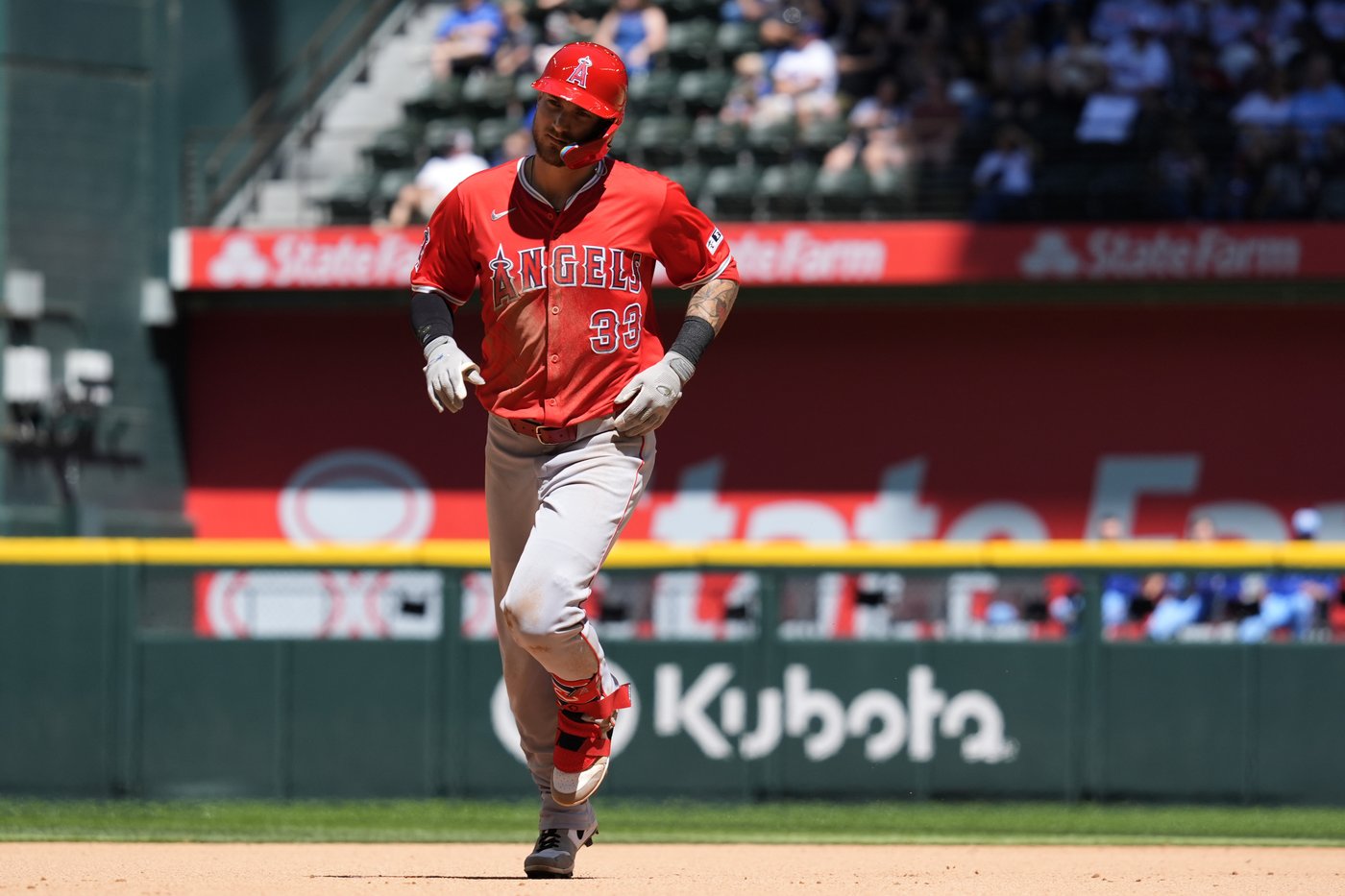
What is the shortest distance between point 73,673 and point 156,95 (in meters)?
7.04

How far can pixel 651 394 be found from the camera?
16.8ft

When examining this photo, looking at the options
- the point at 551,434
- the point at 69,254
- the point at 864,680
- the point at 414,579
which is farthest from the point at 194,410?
the point at 551,434

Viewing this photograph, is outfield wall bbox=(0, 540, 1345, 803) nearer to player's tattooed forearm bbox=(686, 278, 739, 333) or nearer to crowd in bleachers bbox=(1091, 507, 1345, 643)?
crowd in bleachers bbox=(1091, 507, 1345, 643)

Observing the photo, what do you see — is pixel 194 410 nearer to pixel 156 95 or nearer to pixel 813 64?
pixel 156 95

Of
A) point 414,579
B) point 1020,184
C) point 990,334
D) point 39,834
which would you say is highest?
point 1020,184

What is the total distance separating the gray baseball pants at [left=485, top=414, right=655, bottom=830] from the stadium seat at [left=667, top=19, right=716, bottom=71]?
11129 millimetres

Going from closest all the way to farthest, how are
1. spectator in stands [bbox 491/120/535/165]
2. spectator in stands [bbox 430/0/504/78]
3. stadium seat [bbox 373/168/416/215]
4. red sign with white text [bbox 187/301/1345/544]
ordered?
spectator in stands [bbox 491/120/535/165]
red sign with white text [bbox 187/301/1345/544]
stadium seat [bbox 373/168/416/215]
spectator in stands [bbox 430/0/504/78]

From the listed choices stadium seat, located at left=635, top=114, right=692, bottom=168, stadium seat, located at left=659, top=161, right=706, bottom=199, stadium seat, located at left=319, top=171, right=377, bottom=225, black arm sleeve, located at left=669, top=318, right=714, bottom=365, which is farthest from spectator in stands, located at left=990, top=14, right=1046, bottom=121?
black arm sleeve, located at left=669, top=318, right=714, bottom=365

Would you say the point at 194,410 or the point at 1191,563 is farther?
the point at 194,410

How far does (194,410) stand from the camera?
16312mm

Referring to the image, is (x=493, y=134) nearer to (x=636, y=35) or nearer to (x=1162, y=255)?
(x=636, y=35)

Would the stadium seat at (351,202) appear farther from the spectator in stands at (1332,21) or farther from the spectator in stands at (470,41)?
the spectator in stands at (1332,21)

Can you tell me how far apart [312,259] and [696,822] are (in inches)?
294

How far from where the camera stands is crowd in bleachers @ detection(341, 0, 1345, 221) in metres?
14.2
